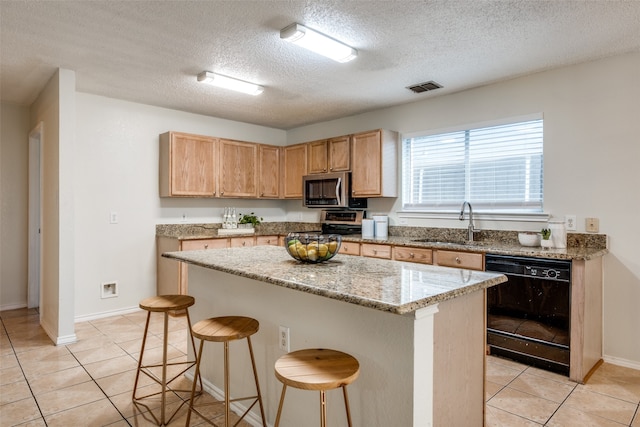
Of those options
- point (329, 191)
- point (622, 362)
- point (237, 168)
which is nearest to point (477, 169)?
point (329, 191)

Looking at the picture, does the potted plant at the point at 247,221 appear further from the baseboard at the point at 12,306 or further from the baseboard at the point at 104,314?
the baseboard at the point at 12,306

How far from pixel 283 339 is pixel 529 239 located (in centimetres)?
236

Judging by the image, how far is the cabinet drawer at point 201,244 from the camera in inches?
167

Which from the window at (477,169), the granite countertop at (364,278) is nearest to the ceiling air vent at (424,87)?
the window at (477,169)

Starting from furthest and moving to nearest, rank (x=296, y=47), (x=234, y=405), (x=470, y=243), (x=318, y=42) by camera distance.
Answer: (x=470, y=243)
(x=296, y=47)
(x=318, y=42)
(x=234, y=405)

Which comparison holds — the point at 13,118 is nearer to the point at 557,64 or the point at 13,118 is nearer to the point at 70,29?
the point at 70,29

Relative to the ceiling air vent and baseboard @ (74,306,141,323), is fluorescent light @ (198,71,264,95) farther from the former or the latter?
baseboard @ (74,306,141,323)

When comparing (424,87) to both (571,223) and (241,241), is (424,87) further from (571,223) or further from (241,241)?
(241,241)

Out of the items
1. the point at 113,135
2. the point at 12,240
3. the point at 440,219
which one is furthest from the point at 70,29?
the point at 440,219

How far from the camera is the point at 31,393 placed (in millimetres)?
2459

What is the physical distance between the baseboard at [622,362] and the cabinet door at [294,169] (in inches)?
147

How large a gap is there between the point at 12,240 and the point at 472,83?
5.39 metres

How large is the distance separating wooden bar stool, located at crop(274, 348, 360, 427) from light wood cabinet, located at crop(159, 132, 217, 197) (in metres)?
3.47

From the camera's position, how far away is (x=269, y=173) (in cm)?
546
